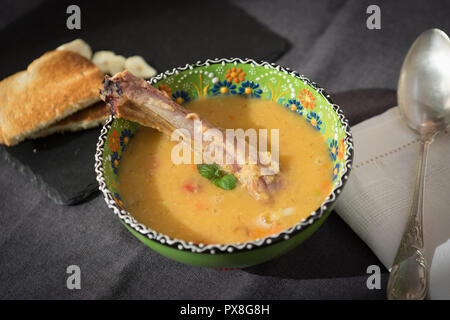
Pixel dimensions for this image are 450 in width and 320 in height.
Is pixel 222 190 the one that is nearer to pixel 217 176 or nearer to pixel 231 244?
pixel 217 176

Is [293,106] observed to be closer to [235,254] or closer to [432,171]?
[432,171]

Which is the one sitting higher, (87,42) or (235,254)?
(87,42)

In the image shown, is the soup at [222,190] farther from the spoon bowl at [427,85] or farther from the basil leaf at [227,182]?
the spoon bowl at [427,85]

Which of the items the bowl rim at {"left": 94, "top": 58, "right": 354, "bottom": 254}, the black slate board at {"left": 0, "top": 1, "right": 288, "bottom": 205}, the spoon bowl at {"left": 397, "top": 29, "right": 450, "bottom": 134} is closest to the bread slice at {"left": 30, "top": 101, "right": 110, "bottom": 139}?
the black slate board at {"left": 0, "top": 1, "right": 288, "bottom": 205}

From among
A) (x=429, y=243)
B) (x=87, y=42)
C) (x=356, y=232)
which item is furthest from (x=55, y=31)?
(x=429, y=243)

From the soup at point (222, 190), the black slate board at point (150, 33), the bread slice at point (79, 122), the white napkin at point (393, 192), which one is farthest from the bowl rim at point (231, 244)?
the black slate board at point (150, 33)

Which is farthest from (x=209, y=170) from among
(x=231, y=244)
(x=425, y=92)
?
(x=425, y=92)
